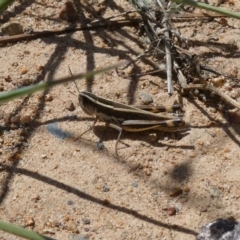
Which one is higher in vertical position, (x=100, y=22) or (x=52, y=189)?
(x=100, y=22)

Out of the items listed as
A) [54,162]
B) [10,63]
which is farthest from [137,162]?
[10,63]

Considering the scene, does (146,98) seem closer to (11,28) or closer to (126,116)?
(126,116)

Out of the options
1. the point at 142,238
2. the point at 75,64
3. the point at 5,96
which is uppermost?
the point at 5,96

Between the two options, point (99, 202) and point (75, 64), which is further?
point (75, 64)

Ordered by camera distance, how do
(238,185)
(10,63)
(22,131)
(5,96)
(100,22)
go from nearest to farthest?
(5,96), (238,185), (22,131), (10,63), (100,22)

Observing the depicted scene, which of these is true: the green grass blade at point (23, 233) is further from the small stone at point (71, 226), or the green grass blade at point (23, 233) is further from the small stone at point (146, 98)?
the small stone at point (146, 98)

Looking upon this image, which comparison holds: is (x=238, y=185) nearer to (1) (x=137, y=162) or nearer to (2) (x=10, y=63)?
(1) (x=137, y=162)

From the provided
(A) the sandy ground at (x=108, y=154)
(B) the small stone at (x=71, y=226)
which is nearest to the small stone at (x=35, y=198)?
(A) the sandy ground at (x=108, y=154)
